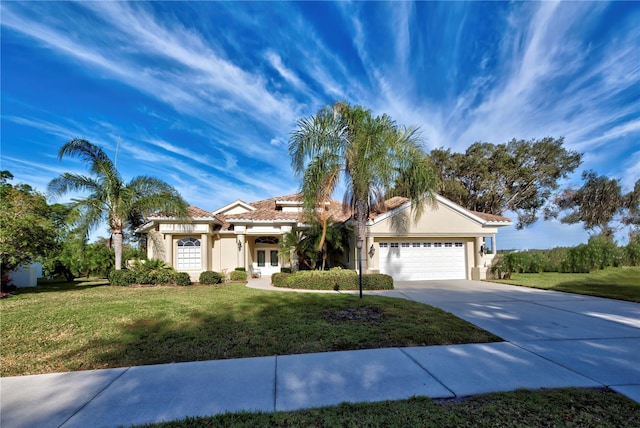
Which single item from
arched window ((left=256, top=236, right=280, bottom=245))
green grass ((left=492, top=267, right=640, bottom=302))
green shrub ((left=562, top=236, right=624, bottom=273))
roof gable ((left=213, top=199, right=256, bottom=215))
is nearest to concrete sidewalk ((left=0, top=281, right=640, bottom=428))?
green grass ((left=492, top=267, right=640, bottom=302))

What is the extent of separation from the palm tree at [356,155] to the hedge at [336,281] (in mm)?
1896

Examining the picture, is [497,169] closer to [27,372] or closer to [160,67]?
[160,67]

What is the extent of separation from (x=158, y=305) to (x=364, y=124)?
1029 cm

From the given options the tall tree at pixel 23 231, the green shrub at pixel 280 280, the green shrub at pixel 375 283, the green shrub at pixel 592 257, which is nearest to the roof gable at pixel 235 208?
the green shrub at pixel 280 280

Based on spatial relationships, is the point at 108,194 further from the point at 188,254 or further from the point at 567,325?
the point at 567,325

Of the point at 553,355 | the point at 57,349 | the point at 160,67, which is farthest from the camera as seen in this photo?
the point at 160,67

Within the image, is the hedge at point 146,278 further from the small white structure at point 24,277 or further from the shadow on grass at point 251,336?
the shadow on grass at point 251,336

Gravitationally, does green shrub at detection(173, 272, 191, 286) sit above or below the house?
below

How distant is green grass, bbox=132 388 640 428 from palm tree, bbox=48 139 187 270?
14.7 meters

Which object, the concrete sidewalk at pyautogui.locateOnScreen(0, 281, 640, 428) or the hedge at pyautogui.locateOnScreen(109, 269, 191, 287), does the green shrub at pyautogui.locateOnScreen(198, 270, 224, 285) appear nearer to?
the hedge at pyautogui.locateOnScreen(109, 269, 191, 287)

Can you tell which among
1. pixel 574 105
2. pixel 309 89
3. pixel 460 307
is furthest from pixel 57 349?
pixel 574 105

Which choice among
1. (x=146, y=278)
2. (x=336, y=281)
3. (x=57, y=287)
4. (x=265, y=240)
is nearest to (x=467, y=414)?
(x=336, y=281)

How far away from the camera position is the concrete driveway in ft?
14.4

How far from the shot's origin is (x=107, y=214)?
15.4 m
